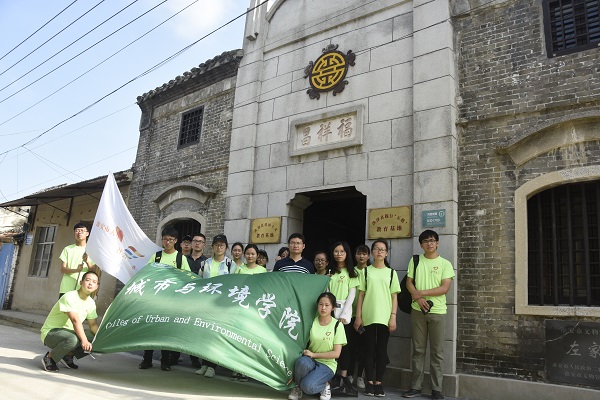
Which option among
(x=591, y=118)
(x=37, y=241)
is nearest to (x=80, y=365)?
(x=591, y=118)

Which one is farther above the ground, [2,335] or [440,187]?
[440,187]

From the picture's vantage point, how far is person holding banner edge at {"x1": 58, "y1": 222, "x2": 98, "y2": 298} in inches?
236

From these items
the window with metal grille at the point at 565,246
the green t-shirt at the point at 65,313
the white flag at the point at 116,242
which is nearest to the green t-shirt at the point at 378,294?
the window with metal grille at the point at 565,246

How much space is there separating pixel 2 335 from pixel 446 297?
296 inches

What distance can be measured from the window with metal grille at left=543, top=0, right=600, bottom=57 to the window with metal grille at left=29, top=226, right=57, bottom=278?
14245 mm

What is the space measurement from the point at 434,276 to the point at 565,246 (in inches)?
65.1

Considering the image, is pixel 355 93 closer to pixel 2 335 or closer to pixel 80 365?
pixel 80 365

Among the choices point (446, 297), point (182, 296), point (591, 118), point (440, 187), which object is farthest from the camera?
point (440, 187)

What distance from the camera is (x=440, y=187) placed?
6145mm

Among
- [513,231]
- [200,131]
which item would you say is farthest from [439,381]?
[200,131]

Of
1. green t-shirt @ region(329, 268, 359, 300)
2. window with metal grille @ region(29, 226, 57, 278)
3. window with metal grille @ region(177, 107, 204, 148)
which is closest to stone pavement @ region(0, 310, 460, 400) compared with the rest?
green t-shirt @ region(329, 268, 359, 300)

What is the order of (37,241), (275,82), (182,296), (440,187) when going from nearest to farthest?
(182,296) < (440,187) < (275,82) < (37,241)

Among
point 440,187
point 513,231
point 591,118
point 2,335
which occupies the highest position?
point 591,118

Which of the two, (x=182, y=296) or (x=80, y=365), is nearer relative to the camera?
(x=182, y=296)
